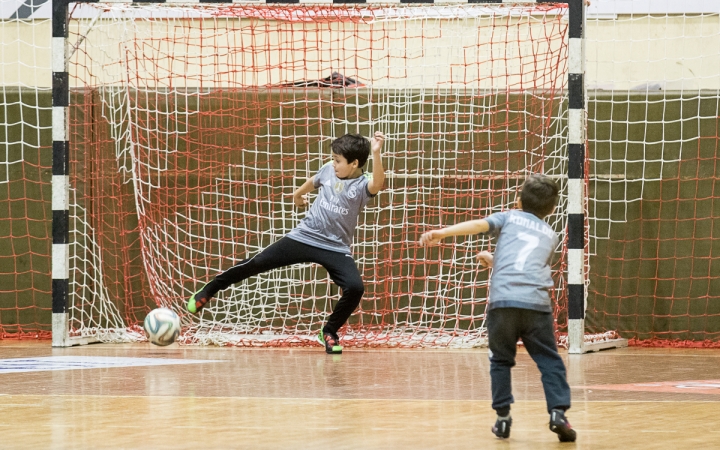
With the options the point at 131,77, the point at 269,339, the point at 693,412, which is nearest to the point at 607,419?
the point at 693,412

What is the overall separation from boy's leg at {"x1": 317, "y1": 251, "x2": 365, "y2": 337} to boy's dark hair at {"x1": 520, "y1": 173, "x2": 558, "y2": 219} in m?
3.55

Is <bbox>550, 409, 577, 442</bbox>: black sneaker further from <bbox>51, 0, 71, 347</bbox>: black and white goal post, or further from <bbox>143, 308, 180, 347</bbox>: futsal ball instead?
<bbox>51, 0, 71, 347</bbox>: black and white goal post

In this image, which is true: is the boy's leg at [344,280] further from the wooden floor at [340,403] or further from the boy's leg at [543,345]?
the boy's leg at [543,345]

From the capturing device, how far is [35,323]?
10812 millimetres

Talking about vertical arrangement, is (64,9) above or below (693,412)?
above

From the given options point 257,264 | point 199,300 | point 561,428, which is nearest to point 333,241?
point 257,264

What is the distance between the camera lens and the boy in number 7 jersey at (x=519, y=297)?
4.74 metres

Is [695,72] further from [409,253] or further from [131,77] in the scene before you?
[131,77]

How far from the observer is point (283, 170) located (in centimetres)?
1059

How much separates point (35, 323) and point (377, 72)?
4253 millimetres

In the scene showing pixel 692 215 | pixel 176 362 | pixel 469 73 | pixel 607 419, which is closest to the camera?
pixel 607 419

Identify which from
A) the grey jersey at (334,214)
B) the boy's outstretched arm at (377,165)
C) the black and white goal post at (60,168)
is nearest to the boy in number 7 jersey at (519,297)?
the boy's outstretched arm at (377,165)

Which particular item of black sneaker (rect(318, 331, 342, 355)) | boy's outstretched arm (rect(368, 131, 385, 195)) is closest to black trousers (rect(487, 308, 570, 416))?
boy's outstretched arm (rect(368, 131, 385, 195))

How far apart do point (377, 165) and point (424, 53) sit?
3.20m
